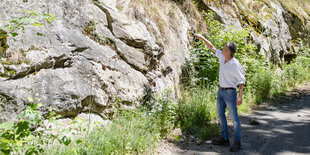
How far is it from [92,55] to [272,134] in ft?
14.7

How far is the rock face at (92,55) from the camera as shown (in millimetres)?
3477

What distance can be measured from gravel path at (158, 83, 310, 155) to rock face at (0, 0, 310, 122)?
5.26ft

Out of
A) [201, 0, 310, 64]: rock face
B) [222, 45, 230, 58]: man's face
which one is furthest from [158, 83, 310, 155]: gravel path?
[201, 0, 310, 64]: rock face

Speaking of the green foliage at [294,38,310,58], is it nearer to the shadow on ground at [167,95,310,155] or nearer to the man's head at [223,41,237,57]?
the shadow on ground at [167,95,310,155]

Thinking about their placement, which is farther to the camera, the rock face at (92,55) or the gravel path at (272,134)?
the gravel path at (272,134)

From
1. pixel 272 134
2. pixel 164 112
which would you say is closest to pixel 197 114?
→ pixel 164 112

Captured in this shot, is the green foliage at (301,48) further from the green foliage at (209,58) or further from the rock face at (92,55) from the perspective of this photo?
the rock face at (92,55)

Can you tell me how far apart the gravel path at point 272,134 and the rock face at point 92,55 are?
160 centimetres

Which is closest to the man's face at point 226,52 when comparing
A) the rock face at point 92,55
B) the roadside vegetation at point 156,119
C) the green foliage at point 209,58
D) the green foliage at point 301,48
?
the roadside vegetation at point 156,119

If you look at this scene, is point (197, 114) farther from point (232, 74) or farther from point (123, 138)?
point (123, 138)

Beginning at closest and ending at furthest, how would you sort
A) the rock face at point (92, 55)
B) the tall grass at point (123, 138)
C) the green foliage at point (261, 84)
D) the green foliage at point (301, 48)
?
the tall grass at point (123, 138) < the rock face at point (92, 55) < the green foliage at point (261, 84) < the green foliage at point (301, 48)

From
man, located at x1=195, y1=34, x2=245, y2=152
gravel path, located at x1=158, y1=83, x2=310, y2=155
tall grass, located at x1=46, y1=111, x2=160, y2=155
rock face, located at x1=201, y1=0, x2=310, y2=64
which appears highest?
rock face, located at x1=201, y1=0, x2=310, y2=64

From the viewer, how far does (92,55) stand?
442cm

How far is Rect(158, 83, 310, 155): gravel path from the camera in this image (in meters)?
4.25
